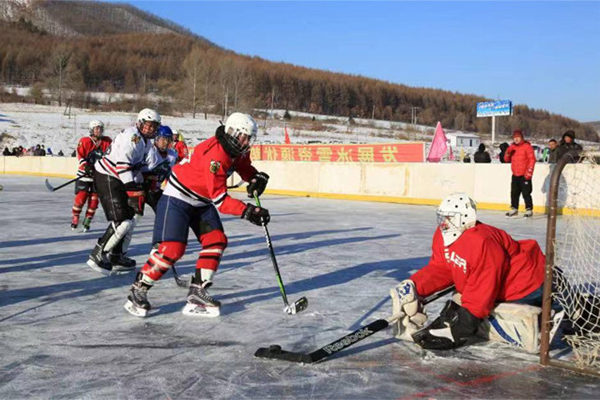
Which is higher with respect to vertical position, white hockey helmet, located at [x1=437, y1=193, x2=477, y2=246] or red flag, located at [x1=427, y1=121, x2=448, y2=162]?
red flag, located at [x1=427, y1=121, x2=448, y2=162]

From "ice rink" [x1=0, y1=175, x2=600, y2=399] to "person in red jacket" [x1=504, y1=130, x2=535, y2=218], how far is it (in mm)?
4954

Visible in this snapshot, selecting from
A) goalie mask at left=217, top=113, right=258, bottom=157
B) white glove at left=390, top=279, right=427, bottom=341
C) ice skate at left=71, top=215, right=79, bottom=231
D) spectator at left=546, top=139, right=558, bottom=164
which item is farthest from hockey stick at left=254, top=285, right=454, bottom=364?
spectator at left=546, top=139, right=558, bottom=164

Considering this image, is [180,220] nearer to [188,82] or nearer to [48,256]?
[48,256]

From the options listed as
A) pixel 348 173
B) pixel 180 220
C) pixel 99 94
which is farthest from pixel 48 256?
pixel 99 94

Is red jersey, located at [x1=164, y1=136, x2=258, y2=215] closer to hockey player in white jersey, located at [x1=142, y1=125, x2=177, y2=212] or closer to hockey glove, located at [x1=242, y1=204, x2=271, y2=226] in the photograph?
hockey glove, located at [x1=242, y1=204, x2=271, y2=226]

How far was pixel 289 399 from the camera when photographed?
9.25ft

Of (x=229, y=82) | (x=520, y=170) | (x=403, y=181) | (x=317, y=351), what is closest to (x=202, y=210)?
(x=317, y=351)

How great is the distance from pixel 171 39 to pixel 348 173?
137896 millimetres

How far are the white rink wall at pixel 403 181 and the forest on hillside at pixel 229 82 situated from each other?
63318mm

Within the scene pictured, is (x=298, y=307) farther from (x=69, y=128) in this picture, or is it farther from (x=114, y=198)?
(x=69, y=128)

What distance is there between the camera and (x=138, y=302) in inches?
168

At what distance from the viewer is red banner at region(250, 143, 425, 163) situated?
1575 centimetres

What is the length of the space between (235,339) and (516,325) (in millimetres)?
1680

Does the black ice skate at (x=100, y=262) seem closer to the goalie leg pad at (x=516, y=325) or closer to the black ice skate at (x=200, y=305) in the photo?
the black ice skate at (x=200, y=305)
